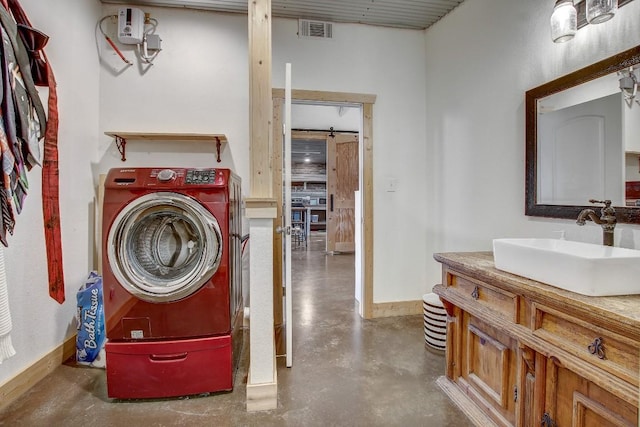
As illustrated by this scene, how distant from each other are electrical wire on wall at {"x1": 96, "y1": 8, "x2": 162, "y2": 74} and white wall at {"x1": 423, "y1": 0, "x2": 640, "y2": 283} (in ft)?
8.21

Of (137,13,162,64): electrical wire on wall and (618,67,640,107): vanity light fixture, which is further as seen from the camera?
(137,13,162,64): electrical wire on wall

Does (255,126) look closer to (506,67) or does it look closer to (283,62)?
(283,62)

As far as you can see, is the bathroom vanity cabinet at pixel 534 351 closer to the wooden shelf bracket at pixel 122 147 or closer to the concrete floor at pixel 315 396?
the concrete floor at pixel 315 396

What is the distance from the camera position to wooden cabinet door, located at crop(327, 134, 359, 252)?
265 inches

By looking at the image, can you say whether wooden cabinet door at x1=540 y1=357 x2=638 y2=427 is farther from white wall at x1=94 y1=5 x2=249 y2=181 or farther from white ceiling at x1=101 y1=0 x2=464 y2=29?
white ceiling at x1=101 y1=0 x2=464 y2=29

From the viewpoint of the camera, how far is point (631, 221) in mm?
1436

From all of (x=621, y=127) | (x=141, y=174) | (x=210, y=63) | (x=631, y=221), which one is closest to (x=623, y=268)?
(x=631, y=221)

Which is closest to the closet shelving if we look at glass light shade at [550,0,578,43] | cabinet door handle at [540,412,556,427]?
glass light shade at [550,0,578,43]

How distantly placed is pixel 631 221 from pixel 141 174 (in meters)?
2.44

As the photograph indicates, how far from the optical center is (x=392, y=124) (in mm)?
3055

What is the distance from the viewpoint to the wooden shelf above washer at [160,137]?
257 centimetres

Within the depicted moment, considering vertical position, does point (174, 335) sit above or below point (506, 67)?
below

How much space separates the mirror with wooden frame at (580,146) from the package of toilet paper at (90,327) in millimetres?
2872

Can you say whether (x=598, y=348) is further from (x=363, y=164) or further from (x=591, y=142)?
(x=363, y=164)
